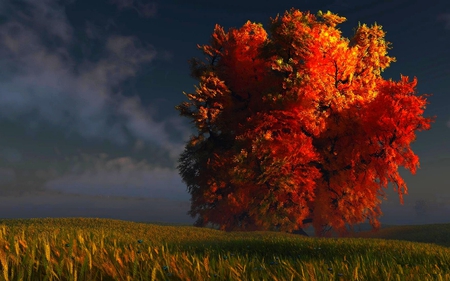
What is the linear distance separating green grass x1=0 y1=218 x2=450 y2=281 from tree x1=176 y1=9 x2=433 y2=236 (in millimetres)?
6876

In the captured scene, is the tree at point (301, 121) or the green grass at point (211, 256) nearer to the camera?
the green grass at point (211, 256)

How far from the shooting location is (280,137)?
21312 mm

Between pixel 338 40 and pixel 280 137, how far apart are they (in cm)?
814

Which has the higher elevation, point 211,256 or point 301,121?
point 301,121

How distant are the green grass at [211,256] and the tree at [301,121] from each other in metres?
6.88

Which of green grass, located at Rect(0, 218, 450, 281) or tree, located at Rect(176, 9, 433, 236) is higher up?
tree, located at Rect(176, 9, 433, 236)

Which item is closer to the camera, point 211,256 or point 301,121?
point 211,256

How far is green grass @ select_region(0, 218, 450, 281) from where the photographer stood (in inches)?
132

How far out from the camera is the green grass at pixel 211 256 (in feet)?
11.0

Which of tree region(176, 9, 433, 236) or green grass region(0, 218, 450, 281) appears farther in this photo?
tree region(176, 9, 433, 236)

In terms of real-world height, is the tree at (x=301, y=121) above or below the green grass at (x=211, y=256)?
above

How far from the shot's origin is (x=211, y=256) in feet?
27.4

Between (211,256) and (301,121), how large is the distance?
Result: 48.7 feet

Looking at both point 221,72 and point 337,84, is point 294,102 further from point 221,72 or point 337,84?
point 221,72
